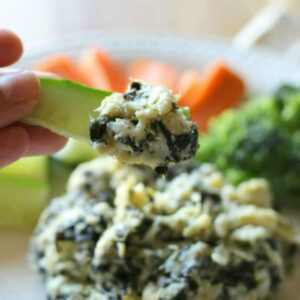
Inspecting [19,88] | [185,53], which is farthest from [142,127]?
[185,53]

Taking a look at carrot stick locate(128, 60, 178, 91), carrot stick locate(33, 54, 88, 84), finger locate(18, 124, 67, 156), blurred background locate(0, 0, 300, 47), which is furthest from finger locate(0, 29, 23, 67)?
blurred background locate(0, 0, 300, 47)

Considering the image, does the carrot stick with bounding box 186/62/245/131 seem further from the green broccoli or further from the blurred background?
the blurred background

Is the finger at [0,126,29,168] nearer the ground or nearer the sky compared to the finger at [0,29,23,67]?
nearer the ground

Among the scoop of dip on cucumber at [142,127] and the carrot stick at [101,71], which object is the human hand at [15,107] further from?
the carrot stick at [101,71]

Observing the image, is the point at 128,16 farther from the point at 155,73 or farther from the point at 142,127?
the point at 142,127

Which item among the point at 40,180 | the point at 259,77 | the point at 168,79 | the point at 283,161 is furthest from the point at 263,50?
the point at 40,180
